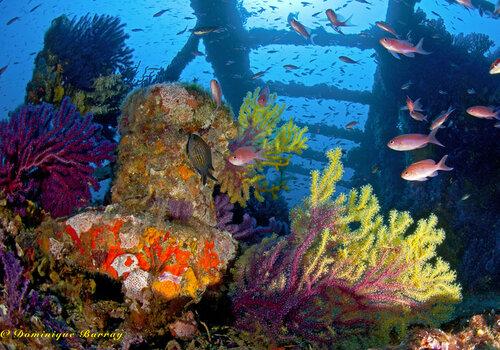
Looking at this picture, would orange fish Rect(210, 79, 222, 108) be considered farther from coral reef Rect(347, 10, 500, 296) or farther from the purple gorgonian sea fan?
coral reef Rect(347, 10, 500, 296)

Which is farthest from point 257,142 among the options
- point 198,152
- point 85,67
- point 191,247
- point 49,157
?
point 85,67

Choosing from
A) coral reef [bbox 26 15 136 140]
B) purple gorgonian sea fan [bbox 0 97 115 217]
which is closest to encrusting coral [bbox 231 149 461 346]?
purple gorgonian sea fan [bbox 0 97 115 217]

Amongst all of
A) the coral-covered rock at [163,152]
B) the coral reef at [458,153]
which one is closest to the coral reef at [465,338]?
the coral-covered rock at [163,152]

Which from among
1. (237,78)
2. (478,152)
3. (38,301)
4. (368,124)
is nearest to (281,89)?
(237,78)

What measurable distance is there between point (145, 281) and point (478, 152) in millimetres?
7782

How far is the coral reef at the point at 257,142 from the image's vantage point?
4512mm

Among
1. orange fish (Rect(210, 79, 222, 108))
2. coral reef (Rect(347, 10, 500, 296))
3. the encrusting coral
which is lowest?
coral reef (Rect(347, 10, 500, 296))

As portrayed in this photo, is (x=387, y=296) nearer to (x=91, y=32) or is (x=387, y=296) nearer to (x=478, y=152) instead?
(x=478, y=152)

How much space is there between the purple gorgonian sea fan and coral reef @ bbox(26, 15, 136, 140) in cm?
212

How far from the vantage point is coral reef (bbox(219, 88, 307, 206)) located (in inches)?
178

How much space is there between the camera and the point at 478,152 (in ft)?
24.9

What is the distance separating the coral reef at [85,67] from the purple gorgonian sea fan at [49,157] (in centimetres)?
212

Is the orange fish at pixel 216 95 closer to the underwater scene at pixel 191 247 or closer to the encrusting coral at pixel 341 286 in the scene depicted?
the underwater scene at pixel 191 247

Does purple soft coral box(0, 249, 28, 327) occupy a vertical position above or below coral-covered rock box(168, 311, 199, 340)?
above
